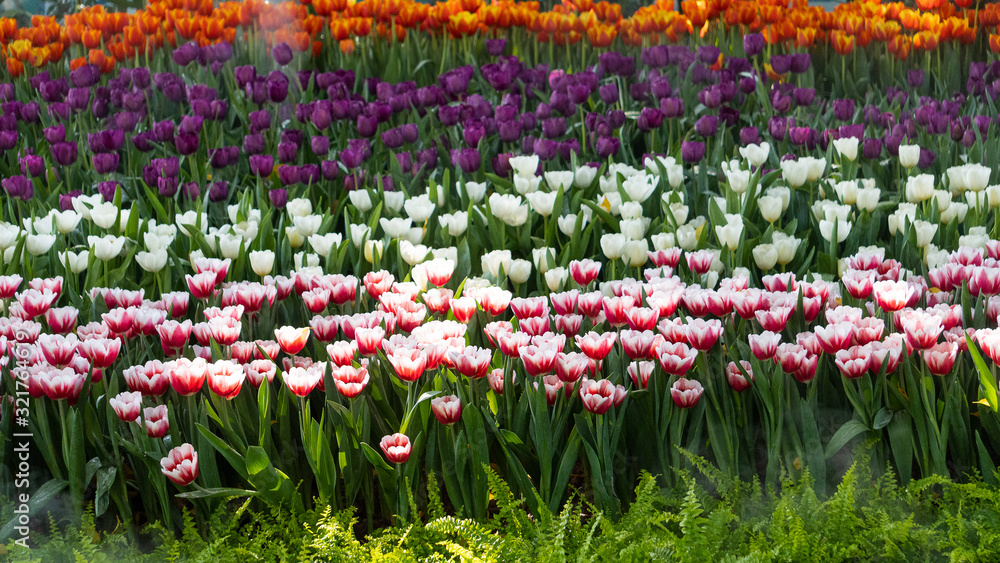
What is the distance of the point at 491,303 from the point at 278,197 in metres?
1.57

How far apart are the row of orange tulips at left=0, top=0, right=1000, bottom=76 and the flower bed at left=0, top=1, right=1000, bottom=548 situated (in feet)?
3.64

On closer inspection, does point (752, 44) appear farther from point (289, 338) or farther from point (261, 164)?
point (289, 338)

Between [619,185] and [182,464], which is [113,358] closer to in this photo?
[182,464]

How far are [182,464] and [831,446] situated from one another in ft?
4.58

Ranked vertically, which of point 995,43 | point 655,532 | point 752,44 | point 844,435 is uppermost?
point 752,44

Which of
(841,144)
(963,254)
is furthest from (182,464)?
(841,144)

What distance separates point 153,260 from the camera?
273cm

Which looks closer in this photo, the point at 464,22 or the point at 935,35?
the point at 935,35

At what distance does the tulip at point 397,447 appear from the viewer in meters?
1.88

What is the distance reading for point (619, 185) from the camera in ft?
11.1

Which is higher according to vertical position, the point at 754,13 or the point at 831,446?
the point at 754,13

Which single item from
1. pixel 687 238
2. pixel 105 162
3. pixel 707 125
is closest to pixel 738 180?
pixel 687 238

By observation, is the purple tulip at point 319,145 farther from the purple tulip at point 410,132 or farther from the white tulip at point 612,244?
the white tulip at point 612,244

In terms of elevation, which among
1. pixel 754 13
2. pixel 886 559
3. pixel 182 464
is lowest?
pixel 886 559
